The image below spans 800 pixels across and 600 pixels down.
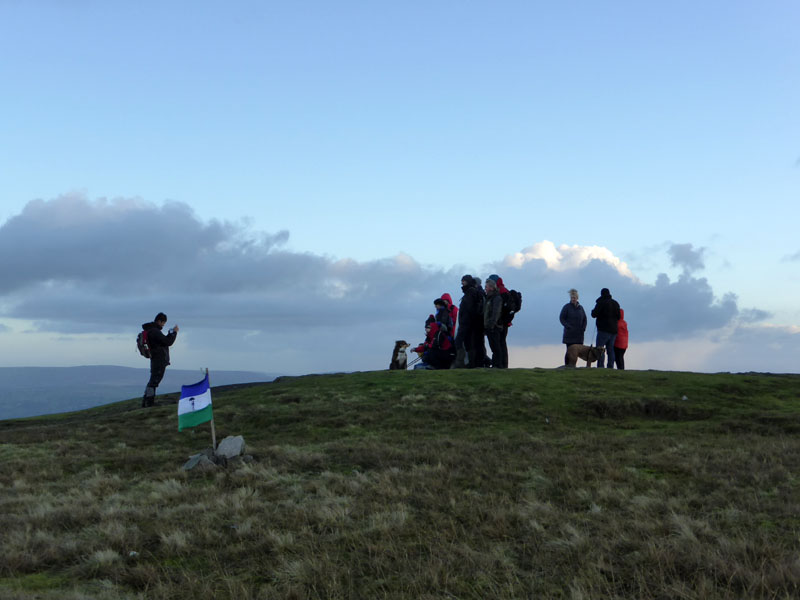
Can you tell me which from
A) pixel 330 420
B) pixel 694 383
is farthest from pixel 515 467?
pixel 694 383

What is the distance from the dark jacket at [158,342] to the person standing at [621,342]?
Answer: 18.2 m

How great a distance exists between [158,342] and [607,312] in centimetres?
1794

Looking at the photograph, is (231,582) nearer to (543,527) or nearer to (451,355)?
(543,527)

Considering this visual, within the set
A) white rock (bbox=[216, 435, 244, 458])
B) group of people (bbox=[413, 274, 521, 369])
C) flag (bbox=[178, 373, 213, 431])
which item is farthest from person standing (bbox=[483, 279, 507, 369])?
flag (bbox=[178, 373, 213, 431])

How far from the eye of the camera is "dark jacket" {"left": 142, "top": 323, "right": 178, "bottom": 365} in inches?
949

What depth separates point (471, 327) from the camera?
26719mm

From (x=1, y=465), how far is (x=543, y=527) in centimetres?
1262

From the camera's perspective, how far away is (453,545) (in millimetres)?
7062

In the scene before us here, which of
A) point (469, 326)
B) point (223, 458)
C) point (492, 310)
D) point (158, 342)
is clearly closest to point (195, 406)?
point (223, 458)

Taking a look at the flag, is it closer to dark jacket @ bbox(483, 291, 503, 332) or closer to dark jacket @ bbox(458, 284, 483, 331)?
dark jacket @ bbox(483, 291, 503, 332)

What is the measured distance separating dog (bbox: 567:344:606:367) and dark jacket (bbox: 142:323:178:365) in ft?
53.7

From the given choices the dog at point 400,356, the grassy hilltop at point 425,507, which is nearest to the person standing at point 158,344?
the grassy hilltop at point 425,507

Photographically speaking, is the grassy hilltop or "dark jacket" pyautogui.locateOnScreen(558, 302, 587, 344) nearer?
the grassy hilltop

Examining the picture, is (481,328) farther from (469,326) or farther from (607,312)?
(607,312)
